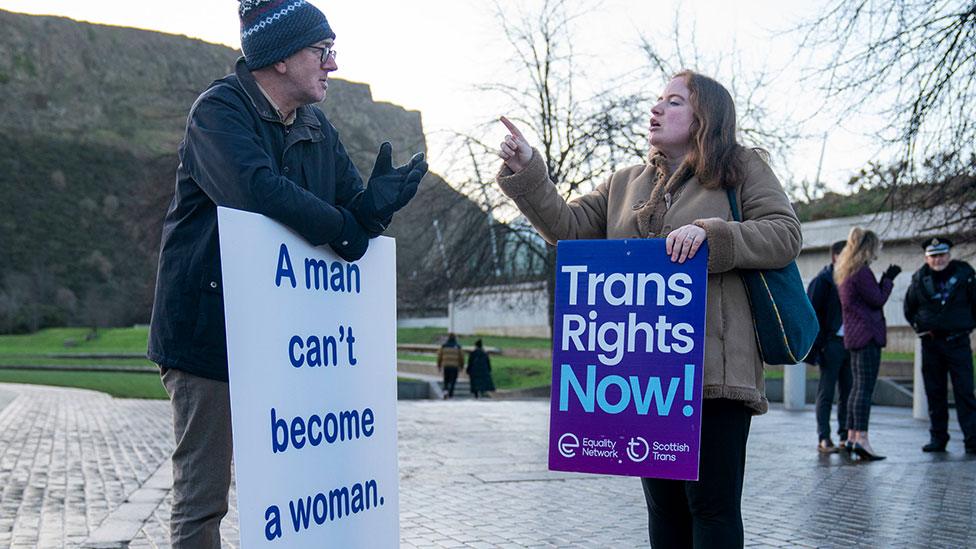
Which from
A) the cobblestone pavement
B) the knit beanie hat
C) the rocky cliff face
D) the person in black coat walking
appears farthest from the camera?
the rocky cliff face

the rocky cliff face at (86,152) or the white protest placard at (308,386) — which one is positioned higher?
the rocky cliff face at (86,152)

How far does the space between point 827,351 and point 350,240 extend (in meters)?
6.96

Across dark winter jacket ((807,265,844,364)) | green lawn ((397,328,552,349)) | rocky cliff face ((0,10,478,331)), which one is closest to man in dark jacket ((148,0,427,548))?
dark winter jacket ((807,265,844,364))

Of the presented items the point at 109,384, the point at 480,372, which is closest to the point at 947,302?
the point at 480,372

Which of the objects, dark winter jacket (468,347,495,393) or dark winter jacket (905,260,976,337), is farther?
dark winter jacket (468,347,495,393)

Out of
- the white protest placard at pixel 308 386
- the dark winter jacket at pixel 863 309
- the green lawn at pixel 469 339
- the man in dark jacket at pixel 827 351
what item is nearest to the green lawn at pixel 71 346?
the green lawn at pixel 469 339

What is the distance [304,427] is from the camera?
8.96ft

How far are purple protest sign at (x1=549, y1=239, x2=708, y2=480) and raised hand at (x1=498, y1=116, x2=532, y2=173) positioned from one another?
32cm

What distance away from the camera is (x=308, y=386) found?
2764 mm

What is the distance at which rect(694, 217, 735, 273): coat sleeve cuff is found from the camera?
2.91 meters

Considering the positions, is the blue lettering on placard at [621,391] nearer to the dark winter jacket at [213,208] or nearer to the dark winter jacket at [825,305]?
the dark winter jacket at [213,208]

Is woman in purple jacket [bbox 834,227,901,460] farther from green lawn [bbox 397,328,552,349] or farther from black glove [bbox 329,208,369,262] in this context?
green lawn [bbox 397,328,552,349]

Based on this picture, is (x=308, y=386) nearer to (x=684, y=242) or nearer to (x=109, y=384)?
(x=684, y=242)

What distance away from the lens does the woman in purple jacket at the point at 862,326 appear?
8.58 m
